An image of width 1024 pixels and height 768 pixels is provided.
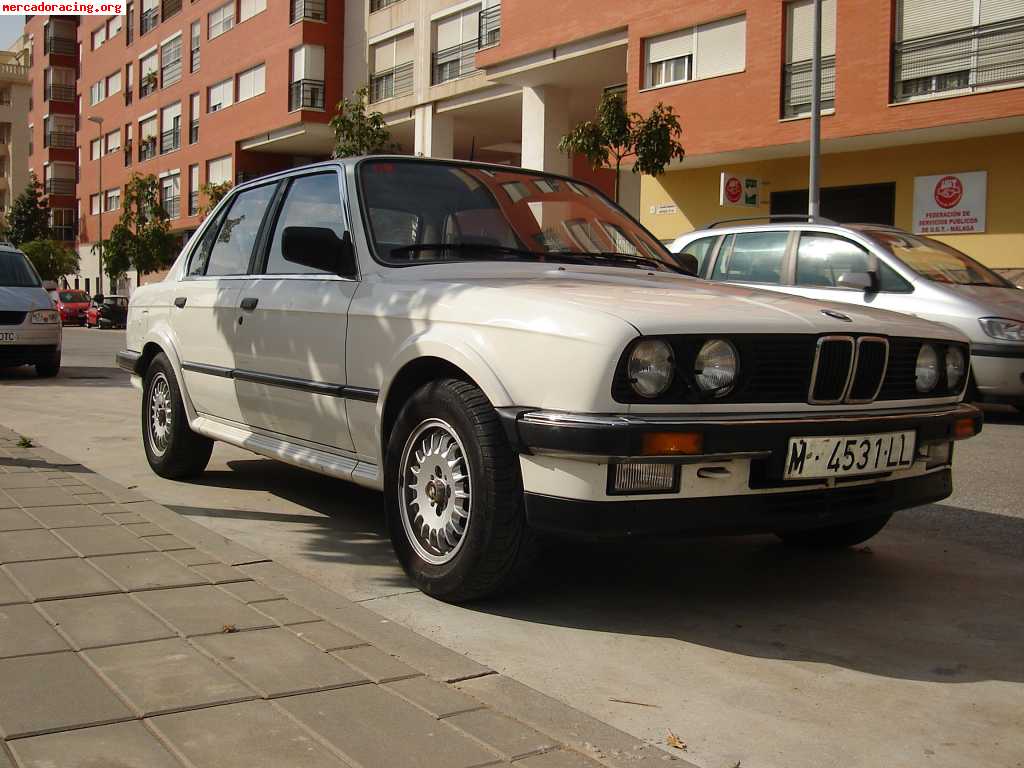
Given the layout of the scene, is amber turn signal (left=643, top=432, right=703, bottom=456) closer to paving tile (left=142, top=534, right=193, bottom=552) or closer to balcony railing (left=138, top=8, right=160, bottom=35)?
paving tile (left=142, top=534, right=193, bottom=552)

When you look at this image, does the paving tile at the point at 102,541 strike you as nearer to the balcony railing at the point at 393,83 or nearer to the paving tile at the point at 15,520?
the paving tile at the point at 15,520

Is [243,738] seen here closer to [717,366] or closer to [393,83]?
[717,366]

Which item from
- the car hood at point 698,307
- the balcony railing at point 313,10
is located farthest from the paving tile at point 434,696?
the balcony railing at point 313,10

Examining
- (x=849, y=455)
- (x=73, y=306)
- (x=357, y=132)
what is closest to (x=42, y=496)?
(x=849, y=455)

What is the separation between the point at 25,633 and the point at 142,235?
154 feet

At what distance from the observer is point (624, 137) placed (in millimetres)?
20703

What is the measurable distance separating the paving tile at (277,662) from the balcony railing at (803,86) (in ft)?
63.3

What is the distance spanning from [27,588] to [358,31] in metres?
34.7

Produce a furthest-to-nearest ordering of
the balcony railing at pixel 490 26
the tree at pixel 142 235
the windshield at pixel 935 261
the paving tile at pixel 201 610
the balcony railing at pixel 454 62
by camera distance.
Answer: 1. the tree at pixel 142 235
2. the balcony railing at pixel 454 62
3. the balcony railing at pixel 490 26
4. the windshield at pixel 935 261
5. the paving tile at pixel 201 610

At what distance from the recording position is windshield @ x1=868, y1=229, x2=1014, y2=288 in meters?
10.1

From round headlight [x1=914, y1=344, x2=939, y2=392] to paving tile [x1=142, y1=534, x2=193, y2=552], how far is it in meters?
2.91

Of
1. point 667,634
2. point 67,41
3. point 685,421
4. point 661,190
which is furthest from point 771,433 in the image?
point 67,41

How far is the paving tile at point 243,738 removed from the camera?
8.39 ft

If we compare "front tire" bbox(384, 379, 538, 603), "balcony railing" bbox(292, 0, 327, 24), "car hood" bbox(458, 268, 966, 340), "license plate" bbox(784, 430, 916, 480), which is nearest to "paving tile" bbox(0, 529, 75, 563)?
"front tire" bbox(384, 379, 538, 603)
